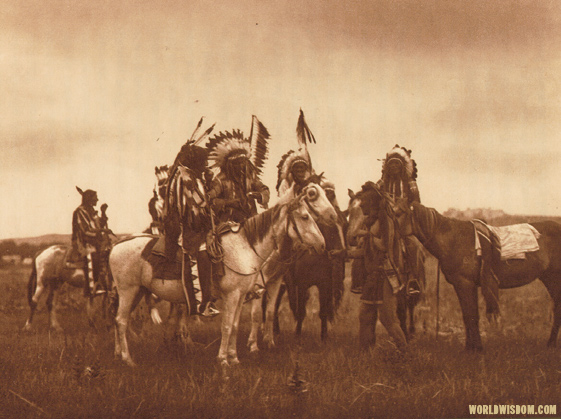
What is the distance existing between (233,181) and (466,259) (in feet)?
9.72

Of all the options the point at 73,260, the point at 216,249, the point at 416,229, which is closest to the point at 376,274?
the point at 416,229

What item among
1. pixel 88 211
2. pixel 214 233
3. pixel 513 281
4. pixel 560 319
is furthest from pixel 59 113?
pixel 560 319

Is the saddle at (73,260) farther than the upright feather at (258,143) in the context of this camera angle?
Yes

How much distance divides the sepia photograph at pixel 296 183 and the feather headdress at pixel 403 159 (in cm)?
2

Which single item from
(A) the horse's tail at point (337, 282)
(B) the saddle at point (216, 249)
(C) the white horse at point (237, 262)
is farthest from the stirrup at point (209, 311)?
(A) the horse's tail at point (337, 282)

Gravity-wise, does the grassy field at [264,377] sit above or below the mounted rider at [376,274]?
below

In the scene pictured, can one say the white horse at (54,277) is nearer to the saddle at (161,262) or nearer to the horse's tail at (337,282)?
the saddle at (161,262)

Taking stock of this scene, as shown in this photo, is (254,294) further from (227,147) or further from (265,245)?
(227,147)

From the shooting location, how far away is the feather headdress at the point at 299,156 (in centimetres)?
795

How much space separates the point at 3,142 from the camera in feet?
24.7

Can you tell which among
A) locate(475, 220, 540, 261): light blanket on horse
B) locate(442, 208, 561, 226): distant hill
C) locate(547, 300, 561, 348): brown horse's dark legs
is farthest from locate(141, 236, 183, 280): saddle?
locate(547, 300, 561, 348): brown horse's dark legs

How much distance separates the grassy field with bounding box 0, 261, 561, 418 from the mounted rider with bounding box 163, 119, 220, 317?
926 mm

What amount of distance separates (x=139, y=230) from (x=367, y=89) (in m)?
3.57

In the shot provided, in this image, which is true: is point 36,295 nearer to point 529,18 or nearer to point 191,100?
point 191,100
